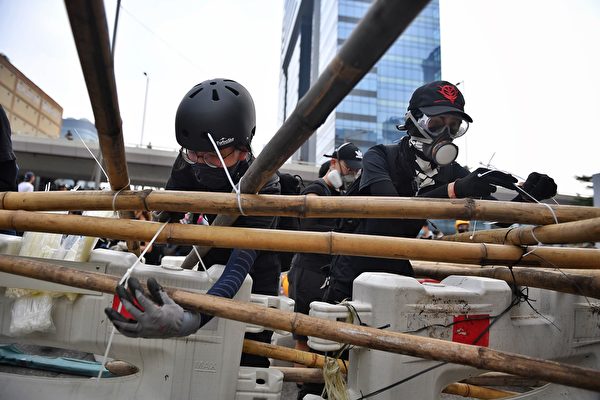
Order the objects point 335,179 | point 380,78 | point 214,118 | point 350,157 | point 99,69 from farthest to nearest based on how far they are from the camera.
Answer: point 380,78 → point 350,157 → point 335,179 → point 214,118 → point 99,69

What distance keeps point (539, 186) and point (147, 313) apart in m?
2.12

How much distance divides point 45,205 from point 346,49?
179 centimetres

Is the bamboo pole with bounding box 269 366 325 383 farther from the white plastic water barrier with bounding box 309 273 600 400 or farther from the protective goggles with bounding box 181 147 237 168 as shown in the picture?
the protective goggles with bounding box 181 147 237 168

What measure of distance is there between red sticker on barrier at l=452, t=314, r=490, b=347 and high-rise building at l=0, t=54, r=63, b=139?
38925mm

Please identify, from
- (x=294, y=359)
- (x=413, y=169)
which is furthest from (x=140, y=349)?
(x=413, y=169)

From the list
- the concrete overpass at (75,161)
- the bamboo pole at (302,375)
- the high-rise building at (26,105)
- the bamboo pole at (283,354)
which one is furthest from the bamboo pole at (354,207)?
the high-rise building at (26,105)

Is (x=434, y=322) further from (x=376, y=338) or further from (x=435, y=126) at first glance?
(x=435, y=126)

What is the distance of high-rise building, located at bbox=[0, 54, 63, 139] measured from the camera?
1455 inches

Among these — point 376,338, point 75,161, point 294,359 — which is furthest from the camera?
point 75,161

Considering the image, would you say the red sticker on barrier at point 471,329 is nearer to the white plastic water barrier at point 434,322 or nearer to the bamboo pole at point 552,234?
the white plastic water barrier at point 434,322

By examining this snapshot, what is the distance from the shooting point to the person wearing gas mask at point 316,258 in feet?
11.0

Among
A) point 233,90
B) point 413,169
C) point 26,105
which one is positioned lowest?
point 413,169

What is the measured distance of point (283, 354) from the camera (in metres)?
2.21

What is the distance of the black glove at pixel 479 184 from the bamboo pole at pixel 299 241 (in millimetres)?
389
